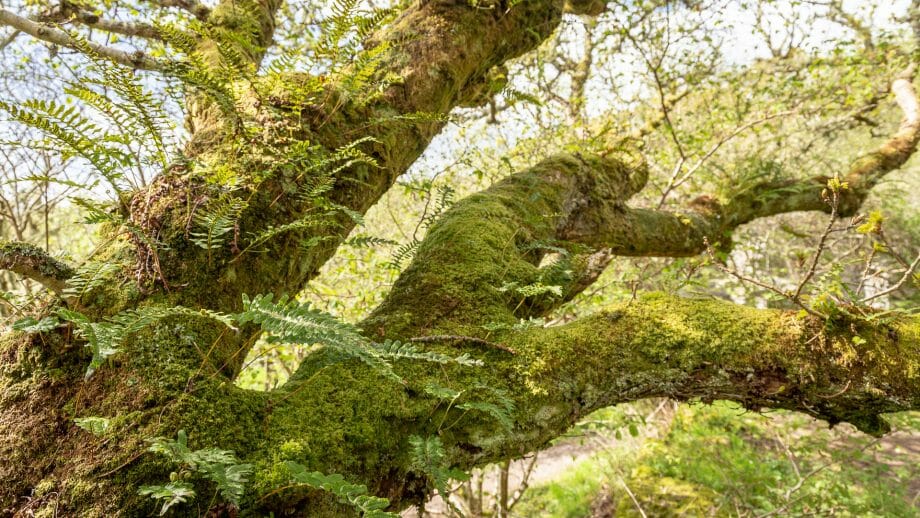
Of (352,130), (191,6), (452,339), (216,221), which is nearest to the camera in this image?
(216,221)

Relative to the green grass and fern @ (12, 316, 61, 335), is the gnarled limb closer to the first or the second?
the green grass

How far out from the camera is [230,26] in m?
2.97

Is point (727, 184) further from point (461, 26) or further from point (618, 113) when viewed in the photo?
point (461, 26)

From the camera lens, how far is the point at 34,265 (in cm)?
138

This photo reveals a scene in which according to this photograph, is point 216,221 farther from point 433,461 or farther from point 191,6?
point 191,6

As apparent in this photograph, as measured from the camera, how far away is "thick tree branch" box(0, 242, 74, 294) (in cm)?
137

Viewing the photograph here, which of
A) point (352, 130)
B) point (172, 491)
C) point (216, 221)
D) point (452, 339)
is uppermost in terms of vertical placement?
point (352, 130)

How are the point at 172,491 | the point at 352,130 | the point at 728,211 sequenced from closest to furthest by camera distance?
the point at 172,491
the point at 352,130
the point at 728,211

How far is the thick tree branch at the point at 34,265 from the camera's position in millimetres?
1365

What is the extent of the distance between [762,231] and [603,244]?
460 inches

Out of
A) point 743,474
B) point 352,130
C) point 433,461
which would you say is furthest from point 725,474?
point 352,130

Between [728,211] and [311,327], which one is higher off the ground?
[728,211]

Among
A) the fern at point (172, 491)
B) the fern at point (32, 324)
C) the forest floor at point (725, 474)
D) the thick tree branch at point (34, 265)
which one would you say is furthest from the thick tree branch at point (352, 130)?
the forest floor at point (725, 474)

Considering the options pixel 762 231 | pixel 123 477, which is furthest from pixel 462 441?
pixel 762 231
